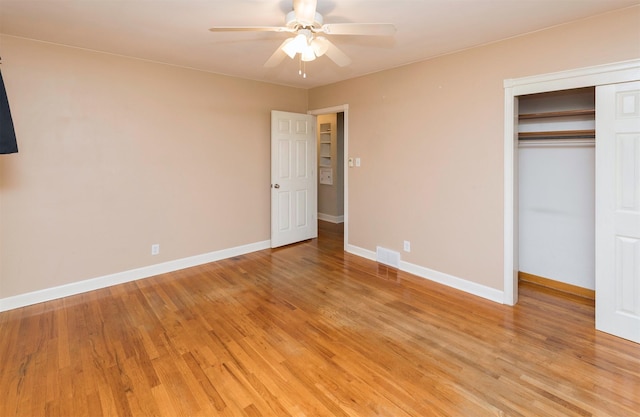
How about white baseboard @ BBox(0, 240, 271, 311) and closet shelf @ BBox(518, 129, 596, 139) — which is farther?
white baseboard @ BBox(0, 240, 271, 311)

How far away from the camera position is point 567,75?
106 inches

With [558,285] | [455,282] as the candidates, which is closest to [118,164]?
[455,282]

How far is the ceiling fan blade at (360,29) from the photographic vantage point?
2.01m

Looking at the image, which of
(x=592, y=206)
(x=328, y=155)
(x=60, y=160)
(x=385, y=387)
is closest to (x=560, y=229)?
(x=592, y=206)

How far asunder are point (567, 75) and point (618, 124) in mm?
553

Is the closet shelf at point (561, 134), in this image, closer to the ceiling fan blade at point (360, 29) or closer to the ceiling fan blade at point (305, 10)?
the ceiling fan blade at point (360, 29)

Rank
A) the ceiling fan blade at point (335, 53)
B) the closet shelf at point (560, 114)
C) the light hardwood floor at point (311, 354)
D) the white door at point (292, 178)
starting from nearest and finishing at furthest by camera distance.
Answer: the light hardwood floor at point (311, 354) → the ceiling fan blade at point (335, 53) → the closet shelf at point (560, 114) → the white door at point (292, 178)

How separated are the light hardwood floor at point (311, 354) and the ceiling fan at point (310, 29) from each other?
85.5 inches

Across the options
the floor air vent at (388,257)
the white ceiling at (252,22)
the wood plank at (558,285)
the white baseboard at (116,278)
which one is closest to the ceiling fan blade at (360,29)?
the white ceiling at (252,22)

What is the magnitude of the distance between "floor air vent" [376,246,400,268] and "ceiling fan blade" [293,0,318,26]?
9.59 feet

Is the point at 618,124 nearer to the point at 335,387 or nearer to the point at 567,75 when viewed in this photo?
the point at 567,75

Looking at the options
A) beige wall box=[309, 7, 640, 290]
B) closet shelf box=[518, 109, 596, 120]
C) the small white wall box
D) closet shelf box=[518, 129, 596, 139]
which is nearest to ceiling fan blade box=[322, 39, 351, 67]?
beige wall box=[309, 7, 640, 290]

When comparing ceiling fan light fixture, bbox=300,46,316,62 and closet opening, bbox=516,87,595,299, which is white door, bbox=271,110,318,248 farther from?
closet opening, bbox=516,87,595,299

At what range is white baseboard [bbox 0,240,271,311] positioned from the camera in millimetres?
3172
